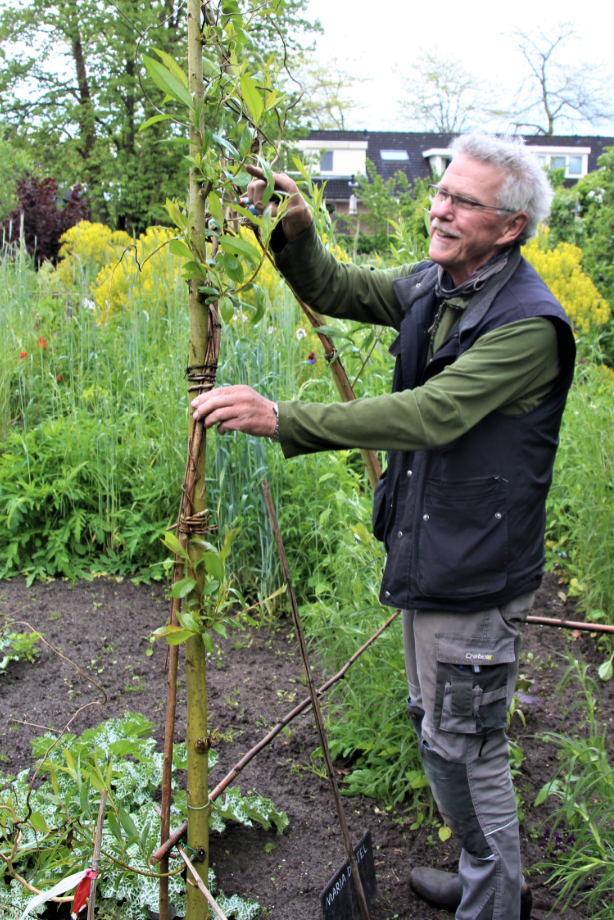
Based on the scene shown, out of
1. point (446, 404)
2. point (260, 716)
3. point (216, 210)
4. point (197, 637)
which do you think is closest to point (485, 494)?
point (446, 404)

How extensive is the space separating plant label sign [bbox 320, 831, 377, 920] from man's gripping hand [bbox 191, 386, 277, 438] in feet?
3.49

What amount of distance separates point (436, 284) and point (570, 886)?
70.2 inches

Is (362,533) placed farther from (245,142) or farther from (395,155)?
(395,155)

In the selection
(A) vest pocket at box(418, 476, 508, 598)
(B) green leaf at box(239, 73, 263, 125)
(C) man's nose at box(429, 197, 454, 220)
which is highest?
(B) green leaf at box(239, 73, 263, 125)

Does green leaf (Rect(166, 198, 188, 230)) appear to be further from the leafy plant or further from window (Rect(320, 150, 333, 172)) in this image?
window (Rect(320, 150, 333, 172))

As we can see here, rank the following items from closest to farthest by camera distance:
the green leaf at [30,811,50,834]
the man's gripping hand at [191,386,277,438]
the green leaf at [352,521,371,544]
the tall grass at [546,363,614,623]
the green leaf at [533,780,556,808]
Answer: the man's gripping hand at [191,386,277,438]
the green leaf at [30,811,50,834]
the green leaf at [533,780,556,808]
the green leaf at [352,521,371,544]
the tall grass at [546,363,614,623]

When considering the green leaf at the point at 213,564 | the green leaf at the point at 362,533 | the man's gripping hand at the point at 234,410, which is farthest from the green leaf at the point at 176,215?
the green leaf at the point at 362,533

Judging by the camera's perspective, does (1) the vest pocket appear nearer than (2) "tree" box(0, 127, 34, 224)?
Yes

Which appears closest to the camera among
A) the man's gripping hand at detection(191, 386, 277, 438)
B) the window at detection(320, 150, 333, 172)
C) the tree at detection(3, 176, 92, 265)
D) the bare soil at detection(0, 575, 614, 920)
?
the man's gripping hand at detection(191, 386, 277, 438)

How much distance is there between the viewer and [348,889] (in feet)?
5.75

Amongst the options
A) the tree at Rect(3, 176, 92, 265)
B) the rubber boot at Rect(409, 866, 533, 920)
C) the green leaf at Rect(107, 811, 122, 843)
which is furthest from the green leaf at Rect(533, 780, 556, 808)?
the tree at Rect(3, 176, 92, 265)

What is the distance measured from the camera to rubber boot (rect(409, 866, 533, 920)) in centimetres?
197

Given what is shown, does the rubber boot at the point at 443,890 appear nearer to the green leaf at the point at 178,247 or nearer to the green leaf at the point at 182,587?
the green leaf at the point at 182,587

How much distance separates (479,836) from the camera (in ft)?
5.81
